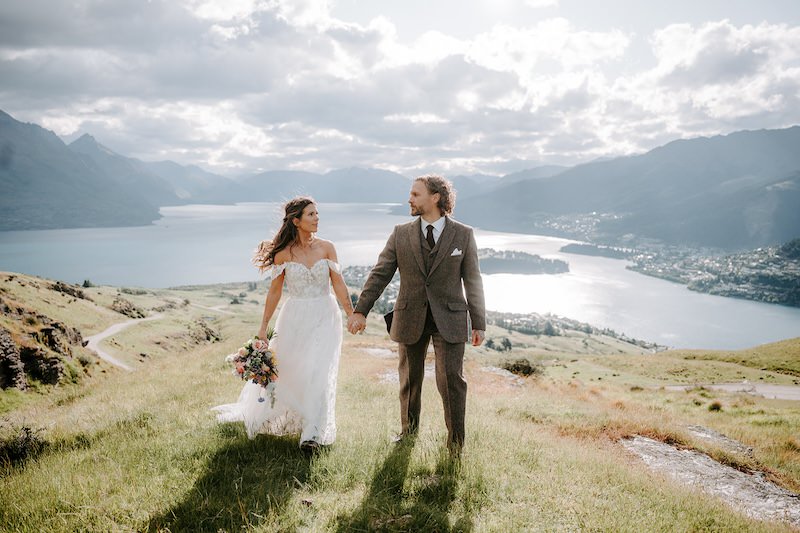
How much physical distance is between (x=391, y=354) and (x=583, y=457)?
15668 mm

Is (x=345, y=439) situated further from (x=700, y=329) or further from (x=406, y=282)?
(x=700, y=329)

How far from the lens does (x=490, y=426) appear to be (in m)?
7.10

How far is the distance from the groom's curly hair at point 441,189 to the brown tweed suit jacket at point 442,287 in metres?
0.18

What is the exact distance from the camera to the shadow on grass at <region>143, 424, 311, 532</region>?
4.02 m

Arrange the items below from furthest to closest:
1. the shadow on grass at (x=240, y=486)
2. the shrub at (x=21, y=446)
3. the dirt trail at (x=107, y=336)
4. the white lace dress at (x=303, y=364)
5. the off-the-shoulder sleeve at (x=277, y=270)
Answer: the dirt trail at (x=107, y=336) < the off-the-shoulder sleeve at (x=277, y=270) < the white lace dress at (x=303, y=364) < the shrub at (x=21, y=446) < the shadow on grass at (x=240, y=486)

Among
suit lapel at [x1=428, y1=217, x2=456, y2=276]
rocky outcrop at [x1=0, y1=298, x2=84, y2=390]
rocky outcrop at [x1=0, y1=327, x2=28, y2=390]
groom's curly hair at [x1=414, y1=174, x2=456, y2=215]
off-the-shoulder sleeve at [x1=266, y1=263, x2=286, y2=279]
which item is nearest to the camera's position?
suit lapel at [x1=428, y1=217, x2=456, y2=276]

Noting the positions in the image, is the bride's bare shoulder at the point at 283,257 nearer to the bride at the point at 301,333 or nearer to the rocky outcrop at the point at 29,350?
the bride at the point at 301,333

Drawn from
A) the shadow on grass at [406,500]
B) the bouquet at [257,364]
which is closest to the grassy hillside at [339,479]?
the shadow on grass at [406,500]

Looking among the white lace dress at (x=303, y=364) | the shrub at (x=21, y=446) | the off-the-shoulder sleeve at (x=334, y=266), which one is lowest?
the shrub at (x=21, y=446)

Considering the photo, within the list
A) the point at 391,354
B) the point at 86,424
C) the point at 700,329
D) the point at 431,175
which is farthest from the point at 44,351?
the point at 700,329

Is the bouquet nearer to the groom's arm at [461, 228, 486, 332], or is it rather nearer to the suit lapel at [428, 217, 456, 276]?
the suit lapel at [428, 217, 456, 276]

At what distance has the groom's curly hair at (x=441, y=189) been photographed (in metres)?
5.95

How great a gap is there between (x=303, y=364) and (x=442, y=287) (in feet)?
7.64

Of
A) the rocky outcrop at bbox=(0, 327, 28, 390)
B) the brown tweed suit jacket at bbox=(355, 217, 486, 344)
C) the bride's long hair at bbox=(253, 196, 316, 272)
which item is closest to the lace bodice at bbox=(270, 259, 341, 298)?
the bride's long hair at bbox=(253, 196, 316, 272)
